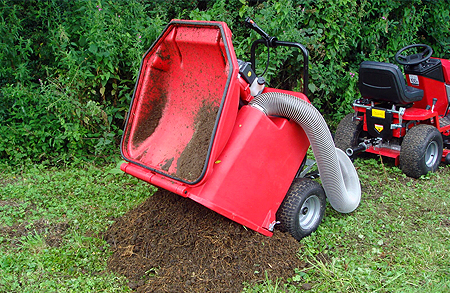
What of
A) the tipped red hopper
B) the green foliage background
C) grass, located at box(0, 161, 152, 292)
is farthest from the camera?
the green foliage background

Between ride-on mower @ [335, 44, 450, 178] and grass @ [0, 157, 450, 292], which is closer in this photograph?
grass @ [0, 157, 450, 292]

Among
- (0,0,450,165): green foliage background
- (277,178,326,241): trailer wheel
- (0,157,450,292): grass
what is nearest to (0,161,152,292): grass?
(0,157,450,292): grass

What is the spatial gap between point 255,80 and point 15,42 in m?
3.58

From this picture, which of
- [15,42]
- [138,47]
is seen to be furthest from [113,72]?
[15,42]

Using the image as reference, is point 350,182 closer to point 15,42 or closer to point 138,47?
point 138,47

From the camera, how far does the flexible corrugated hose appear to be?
2.83 meters

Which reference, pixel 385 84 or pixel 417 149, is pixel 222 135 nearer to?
pixel 385 84

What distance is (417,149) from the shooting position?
14.0ft

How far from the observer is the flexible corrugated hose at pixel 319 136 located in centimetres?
283

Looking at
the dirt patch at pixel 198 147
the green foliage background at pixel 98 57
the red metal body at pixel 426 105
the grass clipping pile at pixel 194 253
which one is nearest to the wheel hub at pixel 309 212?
the grass clipping pile at pixel 194 253

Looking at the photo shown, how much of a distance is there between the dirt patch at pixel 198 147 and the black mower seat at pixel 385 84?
89.9 inches

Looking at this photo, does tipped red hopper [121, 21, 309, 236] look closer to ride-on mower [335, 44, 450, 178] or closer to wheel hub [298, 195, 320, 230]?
wheel hub [298, 195, 320, 230]

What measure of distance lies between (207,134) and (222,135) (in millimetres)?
270

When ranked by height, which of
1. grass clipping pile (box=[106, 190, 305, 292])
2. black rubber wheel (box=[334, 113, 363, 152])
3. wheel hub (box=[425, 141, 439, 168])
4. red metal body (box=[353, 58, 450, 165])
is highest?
red metal body (box=[353, 58, 450, 165])
